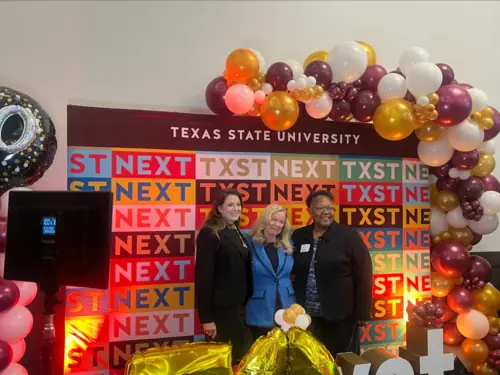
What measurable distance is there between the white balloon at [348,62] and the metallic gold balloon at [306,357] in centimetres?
169

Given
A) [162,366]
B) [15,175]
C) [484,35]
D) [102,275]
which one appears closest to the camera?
[162,366]

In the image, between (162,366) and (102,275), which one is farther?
(102,275)

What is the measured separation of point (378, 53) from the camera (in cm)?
372

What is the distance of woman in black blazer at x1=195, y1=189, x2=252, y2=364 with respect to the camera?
268 centimetres

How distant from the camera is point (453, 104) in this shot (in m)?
2.96

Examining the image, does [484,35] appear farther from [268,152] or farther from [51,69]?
[51,69]

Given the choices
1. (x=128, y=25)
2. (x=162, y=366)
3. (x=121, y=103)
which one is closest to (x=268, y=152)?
(x=121, y=103)

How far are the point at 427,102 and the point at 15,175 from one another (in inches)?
→ 98.6

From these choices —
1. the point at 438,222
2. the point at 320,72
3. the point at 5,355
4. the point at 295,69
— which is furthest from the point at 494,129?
the point at 5,355

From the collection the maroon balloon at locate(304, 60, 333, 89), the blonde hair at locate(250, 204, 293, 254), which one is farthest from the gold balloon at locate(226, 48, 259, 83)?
the blonde hair at locate(250, 204, 293, 254)

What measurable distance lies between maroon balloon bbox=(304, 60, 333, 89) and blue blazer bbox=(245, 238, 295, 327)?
1.15 metres

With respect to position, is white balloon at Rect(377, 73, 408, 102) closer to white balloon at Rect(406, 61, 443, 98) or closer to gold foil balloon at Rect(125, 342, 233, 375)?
white balloon at Rect(406, 61, 443, 98)

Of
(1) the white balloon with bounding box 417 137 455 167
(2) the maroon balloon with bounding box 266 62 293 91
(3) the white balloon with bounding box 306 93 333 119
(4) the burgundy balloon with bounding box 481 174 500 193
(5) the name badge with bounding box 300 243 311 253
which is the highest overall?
(2) the maroon balloon with bounding box 266 62 293 91

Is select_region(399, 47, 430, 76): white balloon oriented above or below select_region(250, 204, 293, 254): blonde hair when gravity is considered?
above
